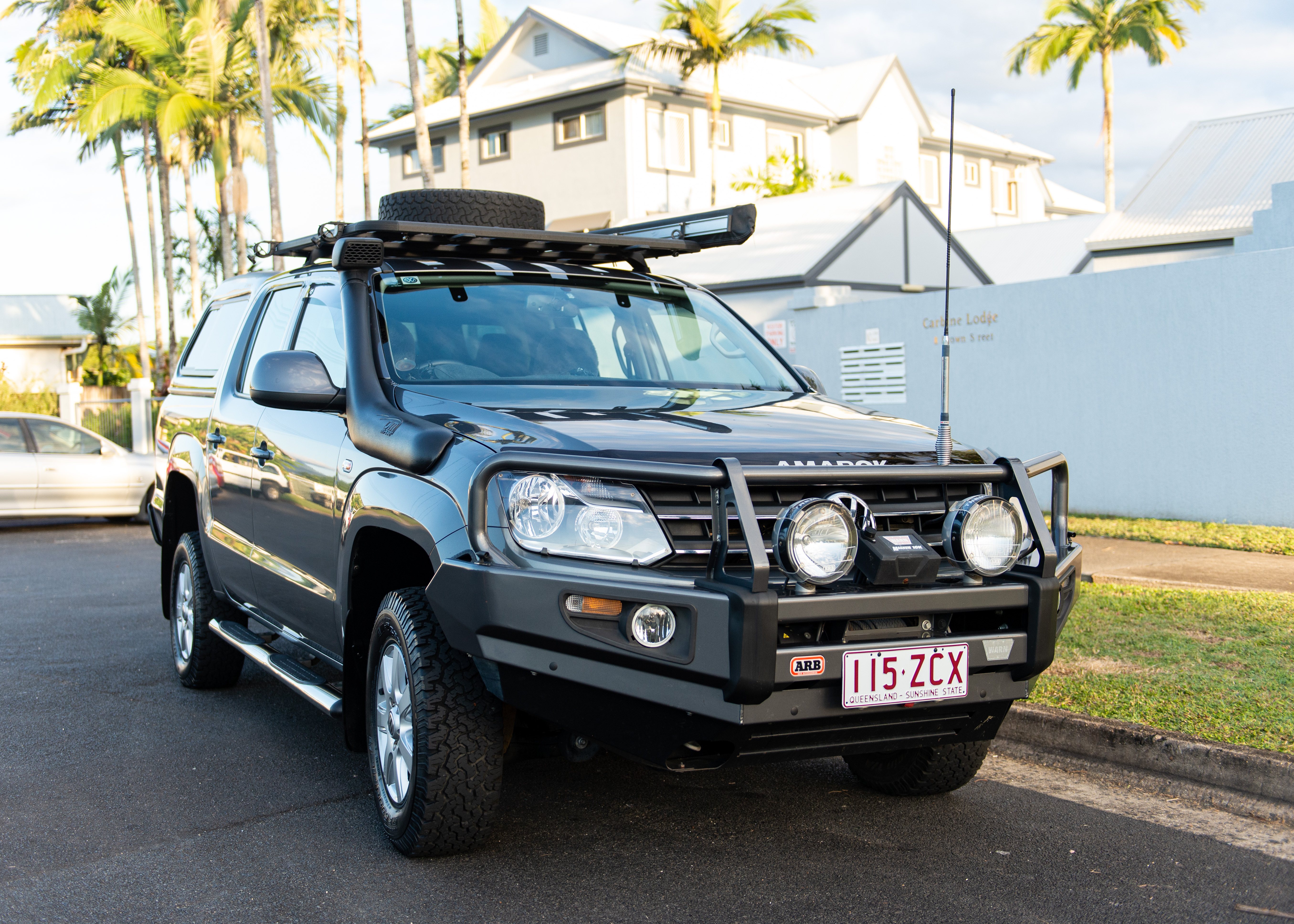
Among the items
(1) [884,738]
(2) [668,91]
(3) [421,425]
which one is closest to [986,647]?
(1) [884,738]

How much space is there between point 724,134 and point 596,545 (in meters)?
33.4

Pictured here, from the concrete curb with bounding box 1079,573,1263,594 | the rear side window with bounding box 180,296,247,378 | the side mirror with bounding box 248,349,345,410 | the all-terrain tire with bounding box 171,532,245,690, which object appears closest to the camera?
the side mirror with bounding box 248,349,345,410

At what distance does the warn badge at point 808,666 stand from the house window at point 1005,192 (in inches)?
1750

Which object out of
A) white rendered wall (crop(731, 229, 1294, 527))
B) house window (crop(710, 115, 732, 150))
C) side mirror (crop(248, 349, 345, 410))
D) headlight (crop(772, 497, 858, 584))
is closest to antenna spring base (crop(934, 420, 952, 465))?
headlight (crop(772, 497, 858, 584))

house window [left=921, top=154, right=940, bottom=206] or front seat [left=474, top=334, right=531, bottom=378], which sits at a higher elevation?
house window [left=921, top=154, right=940, bottom=206]

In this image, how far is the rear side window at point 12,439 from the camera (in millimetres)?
14703

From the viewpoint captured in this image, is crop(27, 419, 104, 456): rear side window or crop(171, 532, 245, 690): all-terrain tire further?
crop(27, 419, 104, 456): rear side window

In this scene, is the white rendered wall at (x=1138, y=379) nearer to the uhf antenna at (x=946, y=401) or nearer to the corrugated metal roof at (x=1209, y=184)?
the uhf antenna at (x=946, y=401)

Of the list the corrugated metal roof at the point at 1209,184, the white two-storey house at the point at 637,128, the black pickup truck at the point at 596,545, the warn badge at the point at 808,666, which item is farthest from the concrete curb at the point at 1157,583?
the white two-storey house at the point at 637,128

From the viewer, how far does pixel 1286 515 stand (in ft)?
35.6

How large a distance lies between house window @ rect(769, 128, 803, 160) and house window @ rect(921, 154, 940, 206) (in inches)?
258

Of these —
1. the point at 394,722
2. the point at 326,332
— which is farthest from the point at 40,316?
the point at 394,722

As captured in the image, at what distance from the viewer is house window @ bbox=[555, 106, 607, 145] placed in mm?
33312

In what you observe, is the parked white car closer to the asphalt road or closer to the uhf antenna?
the asphalt road
